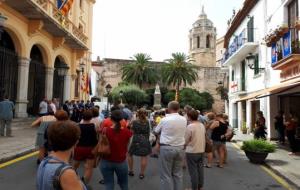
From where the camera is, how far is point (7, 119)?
13.9 m

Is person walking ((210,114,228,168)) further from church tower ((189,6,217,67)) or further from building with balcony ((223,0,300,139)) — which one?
church tower ((189,6,217,67))

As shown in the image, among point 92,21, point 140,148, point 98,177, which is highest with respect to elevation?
point 92,21

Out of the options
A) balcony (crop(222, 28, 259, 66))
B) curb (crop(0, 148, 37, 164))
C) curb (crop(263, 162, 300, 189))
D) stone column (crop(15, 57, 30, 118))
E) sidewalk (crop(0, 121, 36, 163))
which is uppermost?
balcony (crop(222, 28, 259, 66))

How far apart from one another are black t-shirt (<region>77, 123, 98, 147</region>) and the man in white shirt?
127cm

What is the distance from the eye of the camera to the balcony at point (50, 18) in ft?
55.2

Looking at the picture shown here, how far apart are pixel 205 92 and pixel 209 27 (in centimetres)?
2213

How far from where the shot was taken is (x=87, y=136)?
261 inches

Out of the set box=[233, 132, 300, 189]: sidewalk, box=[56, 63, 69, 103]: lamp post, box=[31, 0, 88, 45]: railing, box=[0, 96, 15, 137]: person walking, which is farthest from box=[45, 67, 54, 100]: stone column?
box=[233, 132, 300, 189]: sidewalk

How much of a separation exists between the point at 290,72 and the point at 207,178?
8454 mm

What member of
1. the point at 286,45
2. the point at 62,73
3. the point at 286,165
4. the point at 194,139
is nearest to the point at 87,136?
the point at 194,139

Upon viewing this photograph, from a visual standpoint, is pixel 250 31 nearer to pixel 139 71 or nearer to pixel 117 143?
pixel 117 143

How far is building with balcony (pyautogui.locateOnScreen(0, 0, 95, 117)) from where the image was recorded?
681 inches

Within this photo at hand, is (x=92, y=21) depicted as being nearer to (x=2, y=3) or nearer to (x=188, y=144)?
(x=2, y=3)

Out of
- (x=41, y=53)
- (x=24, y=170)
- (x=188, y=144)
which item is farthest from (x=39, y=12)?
(x=188, y=144)
